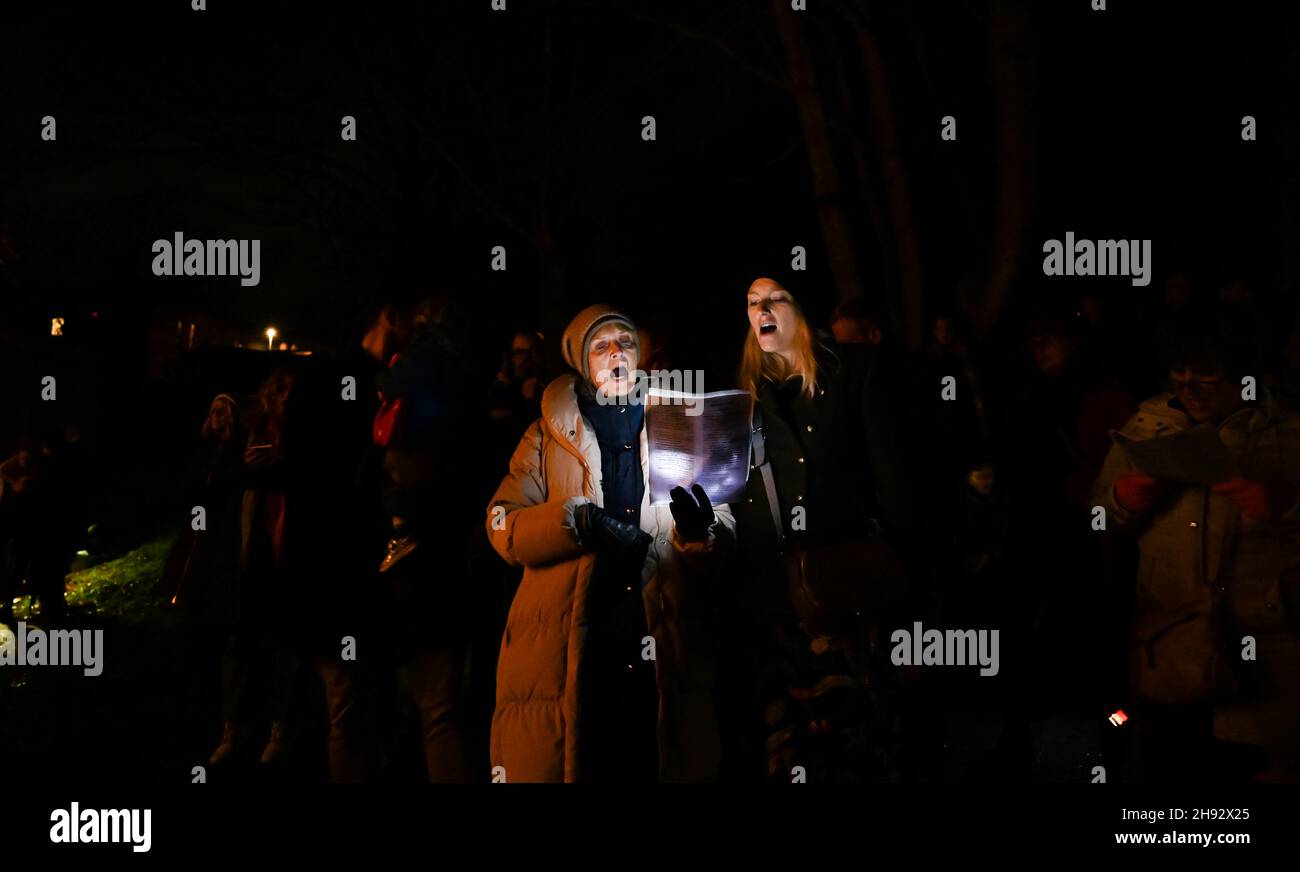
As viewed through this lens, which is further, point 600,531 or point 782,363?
point 782,363

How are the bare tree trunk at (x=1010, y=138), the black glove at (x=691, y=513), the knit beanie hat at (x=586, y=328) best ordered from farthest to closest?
the bare tree trunk at (x=1010, y=138)
the knit beanie hat at (x=586, y=328)
the black glove at (x=691, y=513)

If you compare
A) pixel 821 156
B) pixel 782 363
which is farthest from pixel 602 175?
pixel 782 363

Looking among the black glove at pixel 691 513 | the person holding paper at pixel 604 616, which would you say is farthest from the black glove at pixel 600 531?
the black glove at pixel 691 513

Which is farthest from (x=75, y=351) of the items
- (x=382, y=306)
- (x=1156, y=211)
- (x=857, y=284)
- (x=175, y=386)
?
(x=1156, y=211)

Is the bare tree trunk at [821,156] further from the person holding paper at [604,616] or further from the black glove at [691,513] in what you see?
the black glove at [691,513]

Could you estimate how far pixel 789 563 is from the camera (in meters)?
5.00

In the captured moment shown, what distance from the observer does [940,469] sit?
5.50 m

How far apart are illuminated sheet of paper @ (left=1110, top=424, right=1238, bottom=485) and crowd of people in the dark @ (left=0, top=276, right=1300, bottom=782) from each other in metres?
0.03

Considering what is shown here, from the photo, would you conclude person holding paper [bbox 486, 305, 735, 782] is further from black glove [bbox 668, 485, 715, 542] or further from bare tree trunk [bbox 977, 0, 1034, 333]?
bare tree trunk [bbox 977, 0, 1034, 333]

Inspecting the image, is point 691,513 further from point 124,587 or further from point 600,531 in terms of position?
Answer: point 124,587

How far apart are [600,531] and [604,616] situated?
347 millimetres

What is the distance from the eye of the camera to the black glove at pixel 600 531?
464 centimetres
